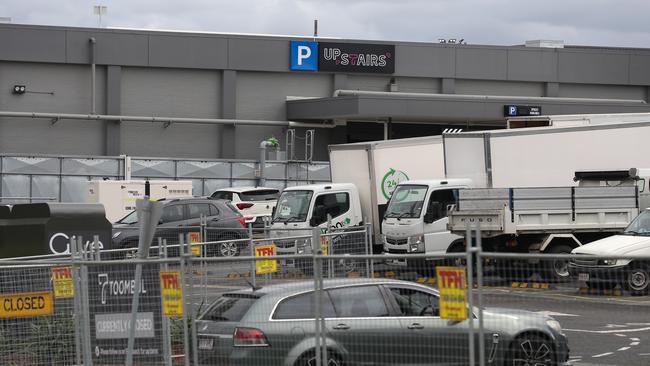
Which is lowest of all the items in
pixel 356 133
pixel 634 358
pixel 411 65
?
pixel 634 358

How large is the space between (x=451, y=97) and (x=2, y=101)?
2020 cm

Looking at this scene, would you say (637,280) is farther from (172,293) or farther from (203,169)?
(203,169)

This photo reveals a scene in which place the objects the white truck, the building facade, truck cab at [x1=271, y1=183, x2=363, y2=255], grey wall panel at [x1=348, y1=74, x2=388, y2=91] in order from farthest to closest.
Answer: grey wall panel at [x1=348, y1=74, x2=388, y2=91], the building facade, truck cab at [x1=271, y1=183, x2=363, y2=255], the white truck

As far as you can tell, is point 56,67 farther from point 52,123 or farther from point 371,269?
point 371,269

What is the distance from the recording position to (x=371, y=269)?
11680 millimetres

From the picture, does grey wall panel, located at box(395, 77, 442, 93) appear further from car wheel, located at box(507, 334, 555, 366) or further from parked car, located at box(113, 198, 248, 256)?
car wheel, located at box(507, 334, 555, 366)

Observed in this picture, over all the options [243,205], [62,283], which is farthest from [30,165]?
[62,283]

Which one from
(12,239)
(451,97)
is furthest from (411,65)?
(12,239)

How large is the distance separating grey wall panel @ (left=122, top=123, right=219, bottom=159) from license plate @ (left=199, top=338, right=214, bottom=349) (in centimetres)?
3860

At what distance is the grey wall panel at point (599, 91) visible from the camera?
180ft

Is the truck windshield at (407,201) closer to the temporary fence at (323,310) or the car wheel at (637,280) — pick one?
the temporary fence at (323,310)

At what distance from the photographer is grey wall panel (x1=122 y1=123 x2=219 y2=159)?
4831 centimetres

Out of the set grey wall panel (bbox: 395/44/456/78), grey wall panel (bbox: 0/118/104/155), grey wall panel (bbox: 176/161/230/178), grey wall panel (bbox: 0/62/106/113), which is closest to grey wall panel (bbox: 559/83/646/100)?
grey wall panel (bbox: 395/44/456/78)

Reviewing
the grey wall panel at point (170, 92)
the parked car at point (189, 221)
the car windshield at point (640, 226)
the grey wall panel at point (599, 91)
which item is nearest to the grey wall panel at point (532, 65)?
the grey wall panel at point (599, 91)
